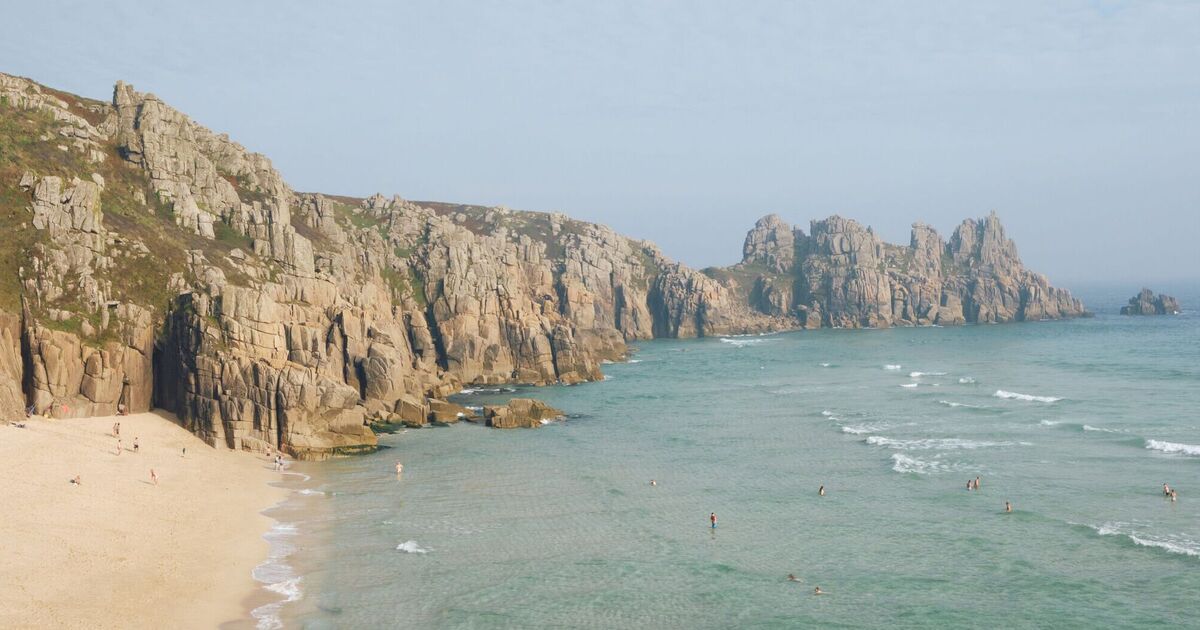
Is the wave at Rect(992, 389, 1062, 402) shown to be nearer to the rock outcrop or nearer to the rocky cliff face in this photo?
the rock outcrop

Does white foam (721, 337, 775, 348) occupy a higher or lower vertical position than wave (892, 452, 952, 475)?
higher

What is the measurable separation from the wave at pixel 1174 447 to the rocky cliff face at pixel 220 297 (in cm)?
5783

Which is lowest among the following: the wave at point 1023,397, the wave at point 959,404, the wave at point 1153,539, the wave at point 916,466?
the wave at point 1153,539

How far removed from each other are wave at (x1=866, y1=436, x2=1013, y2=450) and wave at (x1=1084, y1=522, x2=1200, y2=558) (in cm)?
2052

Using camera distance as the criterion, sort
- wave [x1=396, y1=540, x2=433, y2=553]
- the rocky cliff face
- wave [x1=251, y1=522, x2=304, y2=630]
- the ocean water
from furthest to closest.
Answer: the rocky cliff face
wave [x1=396, y1=540, x2=433, y2=553]
the ocean water
wave [x1=251, y1=522, x2=304, y2=630]

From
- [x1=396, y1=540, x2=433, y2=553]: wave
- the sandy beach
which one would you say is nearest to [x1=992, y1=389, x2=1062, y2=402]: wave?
[x1=396, y1=540, x2=433, y2=553]: wave

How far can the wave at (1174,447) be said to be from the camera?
60.6m

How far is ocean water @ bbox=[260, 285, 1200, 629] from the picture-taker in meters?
37.0

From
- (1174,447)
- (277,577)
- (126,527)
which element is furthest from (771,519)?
(126,527)

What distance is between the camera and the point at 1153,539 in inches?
1716

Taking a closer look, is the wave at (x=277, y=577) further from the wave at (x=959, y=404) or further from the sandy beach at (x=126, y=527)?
the wave at (x=959, y=404)

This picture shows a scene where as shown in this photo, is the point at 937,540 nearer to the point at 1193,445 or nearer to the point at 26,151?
the point at 1193,445

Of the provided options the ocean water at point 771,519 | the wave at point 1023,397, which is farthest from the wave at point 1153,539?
the wave at point 1023,397

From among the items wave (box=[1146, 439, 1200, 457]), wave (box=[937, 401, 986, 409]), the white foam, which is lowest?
wave (box=[1146, 439, 1200, 457])
